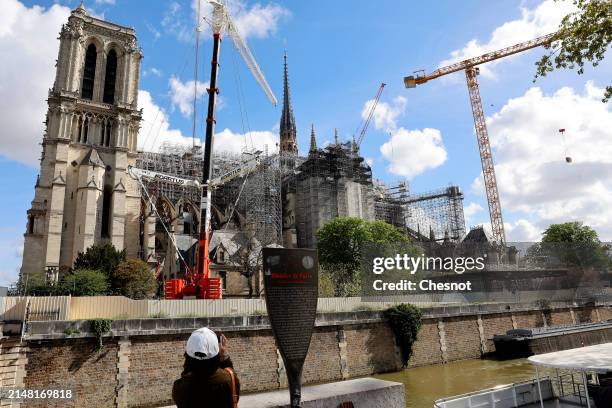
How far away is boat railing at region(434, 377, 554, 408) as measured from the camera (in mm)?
11547

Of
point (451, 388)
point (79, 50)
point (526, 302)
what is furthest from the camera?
point (79, 50)

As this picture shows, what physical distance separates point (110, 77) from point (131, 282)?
28880 millimetres

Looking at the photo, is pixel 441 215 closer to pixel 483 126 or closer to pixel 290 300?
pixel 483 126

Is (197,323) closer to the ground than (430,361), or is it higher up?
higher up

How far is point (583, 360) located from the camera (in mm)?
9398

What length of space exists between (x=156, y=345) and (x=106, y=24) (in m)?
48.1

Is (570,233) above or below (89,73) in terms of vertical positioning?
below

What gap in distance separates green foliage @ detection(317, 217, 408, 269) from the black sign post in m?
40.0

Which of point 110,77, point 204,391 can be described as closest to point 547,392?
point 204,391

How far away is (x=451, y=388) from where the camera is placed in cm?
2034

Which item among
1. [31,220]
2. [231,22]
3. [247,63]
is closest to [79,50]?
[31,220]

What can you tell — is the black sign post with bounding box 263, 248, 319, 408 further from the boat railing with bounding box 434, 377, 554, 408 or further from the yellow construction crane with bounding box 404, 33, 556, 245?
the yellow construction crane with bounding box 404, 33, 556, 245

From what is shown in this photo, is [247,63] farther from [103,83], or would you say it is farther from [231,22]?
[103,83]

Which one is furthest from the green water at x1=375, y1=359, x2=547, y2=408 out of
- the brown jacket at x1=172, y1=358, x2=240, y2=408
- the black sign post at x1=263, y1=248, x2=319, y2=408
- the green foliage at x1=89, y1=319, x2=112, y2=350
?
the brown jacket at x1=172, y1=358, x2=240, y2=408
